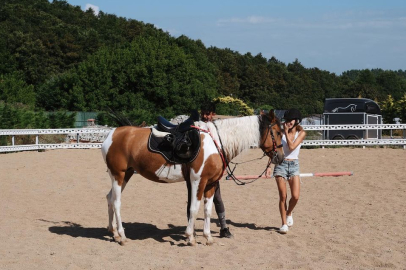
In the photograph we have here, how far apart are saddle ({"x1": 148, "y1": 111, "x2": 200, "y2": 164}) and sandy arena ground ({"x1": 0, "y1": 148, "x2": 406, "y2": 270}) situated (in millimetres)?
1197

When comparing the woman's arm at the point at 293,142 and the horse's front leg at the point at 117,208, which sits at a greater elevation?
the woman's arm at the point at 293,142

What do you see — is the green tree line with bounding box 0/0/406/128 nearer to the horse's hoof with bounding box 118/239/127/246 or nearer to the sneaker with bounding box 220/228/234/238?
the horse's hoof with bounding box 118/239/127/246

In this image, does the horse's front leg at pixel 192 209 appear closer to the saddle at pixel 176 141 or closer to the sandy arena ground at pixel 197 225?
the sandy arena ground at pixel 197 225

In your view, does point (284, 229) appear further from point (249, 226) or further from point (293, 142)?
point (293, 142)

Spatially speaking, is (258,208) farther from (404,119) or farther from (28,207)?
(404,119)

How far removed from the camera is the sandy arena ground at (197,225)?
654 centimetres

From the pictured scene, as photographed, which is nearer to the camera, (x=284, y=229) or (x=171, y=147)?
(x=171, y=147)

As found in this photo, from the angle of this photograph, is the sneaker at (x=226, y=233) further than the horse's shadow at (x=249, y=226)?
No

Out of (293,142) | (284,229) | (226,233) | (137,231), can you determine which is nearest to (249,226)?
(284,229)

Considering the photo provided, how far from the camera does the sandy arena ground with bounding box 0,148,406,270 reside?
21.5 ft

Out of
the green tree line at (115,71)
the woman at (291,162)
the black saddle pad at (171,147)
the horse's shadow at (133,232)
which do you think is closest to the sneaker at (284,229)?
the woman at (291,162)

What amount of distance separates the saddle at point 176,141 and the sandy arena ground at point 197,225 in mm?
1197

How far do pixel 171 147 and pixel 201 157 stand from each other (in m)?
0.42

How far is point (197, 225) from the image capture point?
28.8ft
